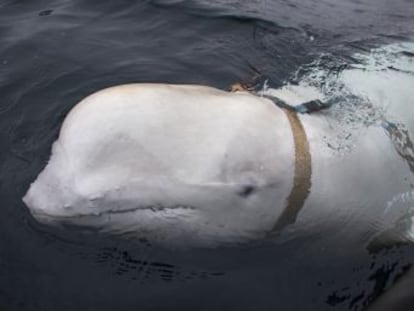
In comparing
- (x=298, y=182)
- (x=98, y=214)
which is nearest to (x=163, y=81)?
(x=298, y=182)

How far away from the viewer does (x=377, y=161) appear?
3738mm

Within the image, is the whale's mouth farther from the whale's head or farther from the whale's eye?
the whale's eye

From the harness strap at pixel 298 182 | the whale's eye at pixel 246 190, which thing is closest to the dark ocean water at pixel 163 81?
the harness strap at pixel 298 182

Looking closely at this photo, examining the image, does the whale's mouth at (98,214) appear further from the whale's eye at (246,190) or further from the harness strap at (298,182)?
the harness strap at (298,182)

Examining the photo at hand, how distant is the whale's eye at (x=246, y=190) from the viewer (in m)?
3.22

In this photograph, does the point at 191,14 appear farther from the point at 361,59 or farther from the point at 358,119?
the point at 358,119

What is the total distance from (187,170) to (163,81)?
260cm

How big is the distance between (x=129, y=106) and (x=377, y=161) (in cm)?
160

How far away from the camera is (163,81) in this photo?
18.3 ft

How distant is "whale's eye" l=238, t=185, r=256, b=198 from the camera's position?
322 cm

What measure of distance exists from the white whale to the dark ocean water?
0.79ft

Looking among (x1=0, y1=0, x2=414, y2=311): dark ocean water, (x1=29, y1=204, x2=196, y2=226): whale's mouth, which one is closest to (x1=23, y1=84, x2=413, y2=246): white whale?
(x1=29, y1=204, x2=196, y2=226): whale's mouth

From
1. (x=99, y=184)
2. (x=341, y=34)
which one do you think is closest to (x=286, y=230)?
(x=99, y=184)

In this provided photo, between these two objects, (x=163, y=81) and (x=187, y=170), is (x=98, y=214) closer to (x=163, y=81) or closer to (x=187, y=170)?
(x=187, y=170)
